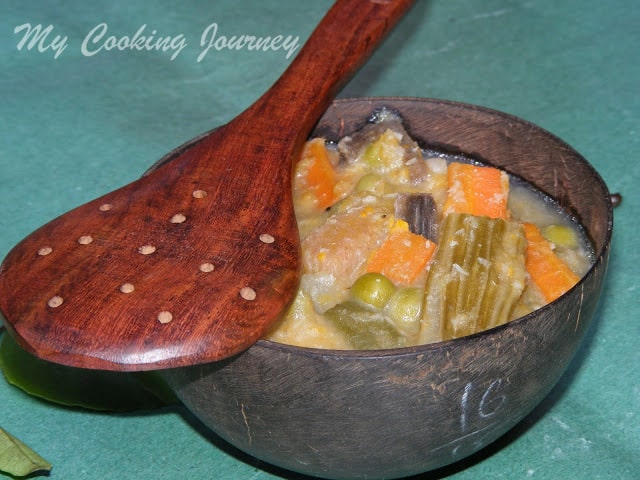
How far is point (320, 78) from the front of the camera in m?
1.77

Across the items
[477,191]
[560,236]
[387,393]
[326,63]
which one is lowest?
[560,236]

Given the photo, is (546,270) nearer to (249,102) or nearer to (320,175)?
(320,175)

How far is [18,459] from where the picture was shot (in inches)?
66.3

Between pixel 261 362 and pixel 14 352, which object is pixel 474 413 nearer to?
pixel 261 362

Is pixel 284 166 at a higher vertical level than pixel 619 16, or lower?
higher

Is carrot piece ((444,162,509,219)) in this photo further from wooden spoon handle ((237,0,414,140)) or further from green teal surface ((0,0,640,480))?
green teal surface ((0,0,640,480))

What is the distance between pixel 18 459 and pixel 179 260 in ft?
1.93

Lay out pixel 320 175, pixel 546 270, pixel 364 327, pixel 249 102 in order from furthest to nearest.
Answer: pixel 249 102, pixel 320 175, pixel 546 270, pixel 364 327

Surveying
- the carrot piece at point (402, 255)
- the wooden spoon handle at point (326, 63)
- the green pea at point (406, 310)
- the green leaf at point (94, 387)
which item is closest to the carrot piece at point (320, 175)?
the wooden spoon handle at point (326, 63)

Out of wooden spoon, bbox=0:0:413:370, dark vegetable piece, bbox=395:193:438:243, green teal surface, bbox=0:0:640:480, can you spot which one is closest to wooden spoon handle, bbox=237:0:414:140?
wooden spoon, bbox=0:0:413:370

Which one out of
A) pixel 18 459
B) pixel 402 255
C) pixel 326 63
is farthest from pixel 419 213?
pixel 18 459

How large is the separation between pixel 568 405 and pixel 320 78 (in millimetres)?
775

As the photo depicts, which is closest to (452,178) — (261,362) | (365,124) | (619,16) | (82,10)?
(365,124)

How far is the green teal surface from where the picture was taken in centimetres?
172
